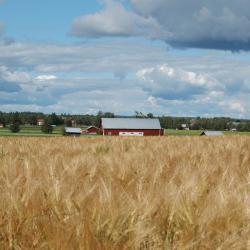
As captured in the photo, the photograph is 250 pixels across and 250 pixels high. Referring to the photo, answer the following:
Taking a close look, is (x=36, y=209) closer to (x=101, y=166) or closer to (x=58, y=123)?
(x=101, y=166)

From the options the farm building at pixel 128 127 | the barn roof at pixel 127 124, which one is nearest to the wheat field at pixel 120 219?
the farm building at pixel 128 127

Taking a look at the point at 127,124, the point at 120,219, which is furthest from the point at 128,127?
the point at 120,219

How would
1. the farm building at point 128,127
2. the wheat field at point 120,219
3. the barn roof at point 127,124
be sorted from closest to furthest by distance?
the wheat field at point 120,219 < the farm building at point 128,127 < the barn roof at point 127,124

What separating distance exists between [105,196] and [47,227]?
1.28 feet

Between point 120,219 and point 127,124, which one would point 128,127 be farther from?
point 120,219

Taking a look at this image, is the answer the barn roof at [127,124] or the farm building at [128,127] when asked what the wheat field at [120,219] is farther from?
the barn roof at [127,124]

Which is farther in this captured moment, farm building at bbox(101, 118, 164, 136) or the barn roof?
the barn roof

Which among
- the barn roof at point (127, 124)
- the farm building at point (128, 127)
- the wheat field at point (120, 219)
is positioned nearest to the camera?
the wheat field at point (120, 219)

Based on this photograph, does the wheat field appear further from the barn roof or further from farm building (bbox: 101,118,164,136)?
the barn roof

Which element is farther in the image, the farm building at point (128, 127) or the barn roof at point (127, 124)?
the barn roof at point (127, 124)

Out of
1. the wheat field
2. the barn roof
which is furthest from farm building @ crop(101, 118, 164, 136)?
the wheat field

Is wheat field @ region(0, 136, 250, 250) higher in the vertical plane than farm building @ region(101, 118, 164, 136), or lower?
higher

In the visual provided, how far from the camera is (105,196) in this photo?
2266mm

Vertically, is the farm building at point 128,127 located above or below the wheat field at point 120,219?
below
